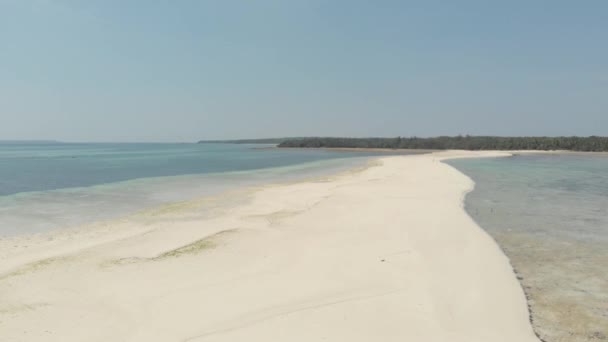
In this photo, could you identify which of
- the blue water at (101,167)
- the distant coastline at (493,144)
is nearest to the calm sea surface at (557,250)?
the blue water at (101,167)

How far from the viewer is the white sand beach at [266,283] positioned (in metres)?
4.64

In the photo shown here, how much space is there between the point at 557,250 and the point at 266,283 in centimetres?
615

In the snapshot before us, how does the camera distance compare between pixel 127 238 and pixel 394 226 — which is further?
pixel 394 226

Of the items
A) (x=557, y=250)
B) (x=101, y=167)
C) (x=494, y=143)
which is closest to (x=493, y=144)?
(x=494, y=143)

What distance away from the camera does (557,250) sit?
797cm

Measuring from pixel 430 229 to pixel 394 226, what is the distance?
88 cm

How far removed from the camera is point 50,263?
729 centimetres

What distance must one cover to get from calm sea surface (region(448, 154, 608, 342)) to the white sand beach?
332 millimetres

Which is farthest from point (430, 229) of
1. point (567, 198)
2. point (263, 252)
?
point (567, 198)

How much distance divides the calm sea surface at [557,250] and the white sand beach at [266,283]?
0.33 meters

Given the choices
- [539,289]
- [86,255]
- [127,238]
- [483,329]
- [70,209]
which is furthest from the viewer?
[70,209]

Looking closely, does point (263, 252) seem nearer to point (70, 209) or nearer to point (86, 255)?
point (86, 255)

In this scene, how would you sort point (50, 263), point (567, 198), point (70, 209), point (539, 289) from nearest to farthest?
point (539, 289) → point (50, 263) → point (70, 209) → point (567, 198)

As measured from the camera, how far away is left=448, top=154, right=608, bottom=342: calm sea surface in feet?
16.2
